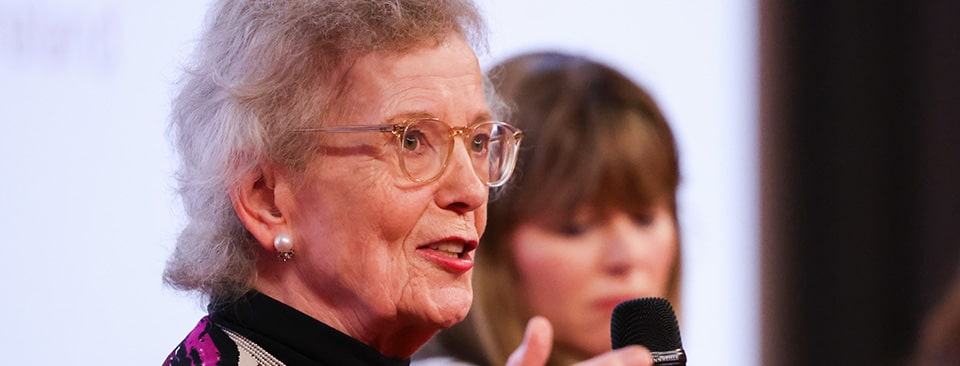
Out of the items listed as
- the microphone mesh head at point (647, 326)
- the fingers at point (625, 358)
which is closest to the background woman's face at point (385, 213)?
the microphone mesh head at point (647, 326)

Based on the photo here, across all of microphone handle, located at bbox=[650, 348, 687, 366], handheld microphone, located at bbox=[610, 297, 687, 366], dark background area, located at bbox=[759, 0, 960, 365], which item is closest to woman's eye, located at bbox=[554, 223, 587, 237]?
handheld microphone, located at bbox=[610, 297, 687, 366]

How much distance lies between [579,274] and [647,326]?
1128mm

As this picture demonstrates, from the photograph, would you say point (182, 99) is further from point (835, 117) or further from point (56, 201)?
point (835, 117)

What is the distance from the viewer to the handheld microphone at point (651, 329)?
64.3 inches

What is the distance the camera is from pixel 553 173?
2842 mm

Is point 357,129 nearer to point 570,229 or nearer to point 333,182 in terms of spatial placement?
point 333,182

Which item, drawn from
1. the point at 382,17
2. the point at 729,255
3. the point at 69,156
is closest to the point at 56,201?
the point at 69,156

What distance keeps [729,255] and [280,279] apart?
8.43 ft

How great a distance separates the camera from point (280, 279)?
1963 mm

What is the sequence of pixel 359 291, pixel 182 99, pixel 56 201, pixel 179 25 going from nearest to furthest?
pixel 359 291
pixel 182 99
pixel 56 201
pixel 179 25

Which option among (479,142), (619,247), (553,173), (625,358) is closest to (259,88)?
(479,142)

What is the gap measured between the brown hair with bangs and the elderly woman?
0.81 m

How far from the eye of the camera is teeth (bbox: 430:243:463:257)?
1.96 m

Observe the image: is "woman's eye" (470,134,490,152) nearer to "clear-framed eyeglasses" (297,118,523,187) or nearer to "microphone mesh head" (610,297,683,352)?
"clear-framed eyeglasses" (297,118,523,187)
